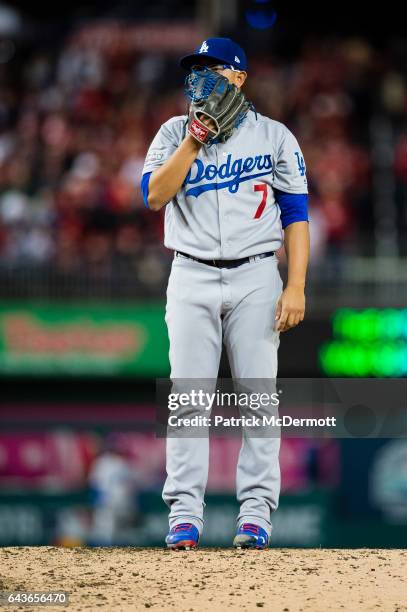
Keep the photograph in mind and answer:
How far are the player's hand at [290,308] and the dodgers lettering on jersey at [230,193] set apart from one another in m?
0.20

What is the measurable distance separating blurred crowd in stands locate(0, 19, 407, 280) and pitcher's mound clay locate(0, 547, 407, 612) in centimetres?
677

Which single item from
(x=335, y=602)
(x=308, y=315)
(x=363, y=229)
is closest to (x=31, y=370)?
(x=308, y=315)

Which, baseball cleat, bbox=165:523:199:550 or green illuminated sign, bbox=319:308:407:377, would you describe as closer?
baseball cleat, bbox=165:523:199:550

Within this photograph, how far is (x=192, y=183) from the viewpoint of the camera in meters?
4.51

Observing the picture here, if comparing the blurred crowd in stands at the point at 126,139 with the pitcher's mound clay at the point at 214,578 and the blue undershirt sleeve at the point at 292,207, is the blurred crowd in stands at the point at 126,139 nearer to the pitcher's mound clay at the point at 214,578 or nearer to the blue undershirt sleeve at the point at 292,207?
the blue undershirt sleeve at the point at 292,207

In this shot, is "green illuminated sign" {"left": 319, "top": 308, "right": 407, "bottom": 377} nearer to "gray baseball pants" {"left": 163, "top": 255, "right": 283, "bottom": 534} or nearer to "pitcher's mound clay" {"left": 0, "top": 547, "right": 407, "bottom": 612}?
"pitcher's mound clay" {"left": 0, "top": 547, "right": 407, "bottom": 612}

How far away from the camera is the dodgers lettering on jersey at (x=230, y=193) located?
4496 millimetres

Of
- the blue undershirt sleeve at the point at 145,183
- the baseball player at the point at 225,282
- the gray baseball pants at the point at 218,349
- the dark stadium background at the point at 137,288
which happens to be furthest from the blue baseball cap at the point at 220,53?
the dark stadium background at the point at 137,288

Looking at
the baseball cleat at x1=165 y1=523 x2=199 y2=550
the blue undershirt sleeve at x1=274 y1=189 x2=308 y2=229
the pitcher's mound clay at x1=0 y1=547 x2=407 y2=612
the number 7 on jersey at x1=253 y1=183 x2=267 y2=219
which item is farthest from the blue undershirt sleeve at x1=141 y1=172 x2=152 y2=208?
the pitcher's mound clay at x1=0 y1=547 x2=407 y2=612

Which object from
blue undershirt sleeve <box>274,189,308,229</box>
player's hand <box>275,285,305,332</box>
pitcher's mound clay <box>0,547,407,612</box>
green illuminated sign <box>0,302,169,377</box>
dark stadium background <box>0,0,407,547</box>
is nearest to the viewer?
pitcher's mound clay <box>0,547,407,612</box>

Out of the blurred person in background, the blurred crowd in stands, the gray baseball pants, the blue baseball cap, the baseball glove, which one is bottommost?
the blurred person in background

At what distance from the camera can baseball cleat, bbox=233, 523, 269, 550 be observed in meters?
4.54

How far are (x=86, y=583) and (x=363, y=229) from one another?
8576 mm

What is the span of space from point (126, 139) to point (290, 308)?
8998 mm
